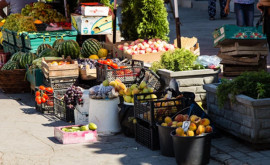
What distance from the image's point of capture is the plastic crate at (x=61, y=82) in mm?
10270

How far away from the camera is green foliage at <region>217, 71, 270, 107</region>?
6875 mm

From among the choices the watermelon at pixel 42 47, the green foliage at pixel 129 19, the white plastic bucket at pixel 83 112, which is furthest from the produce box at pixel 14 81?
the white plastic bucket at pixel 83 112

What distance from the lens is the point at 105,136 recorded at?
8.20 m

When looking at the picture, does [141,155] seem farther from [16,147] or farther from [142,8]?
[142,8]

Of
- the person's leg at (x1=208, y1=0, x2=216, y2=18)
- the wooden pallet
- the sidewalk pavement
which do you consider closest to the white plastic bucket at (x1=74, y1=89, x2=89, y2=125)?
the sidewalk pavement

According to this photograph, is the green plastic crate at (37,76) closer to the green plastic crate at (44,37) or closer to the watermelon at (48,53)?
the watermelon at (48,53)

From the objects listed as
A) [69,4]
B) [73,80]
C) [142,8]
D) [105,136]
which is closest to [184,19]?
[69,4]

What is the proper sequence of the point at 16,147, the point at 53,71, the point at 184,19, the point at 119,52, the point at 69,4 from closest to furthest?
the point at 16,147, the point at 53,71, the point at 119,52, the point at 69,4, the point at 184,19

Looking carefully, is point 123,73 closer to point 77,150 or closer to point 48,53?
point 77,150

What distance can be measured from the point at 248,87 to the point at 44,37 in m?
7.12

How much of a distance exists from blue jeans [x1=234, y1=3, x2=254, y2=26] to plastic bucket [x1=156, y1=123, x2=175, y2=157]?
4475 millimetres

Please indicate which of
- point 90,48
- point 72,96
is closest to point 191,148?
point 72,96

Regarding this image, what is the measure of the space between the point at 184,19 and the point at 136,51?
1597 cm

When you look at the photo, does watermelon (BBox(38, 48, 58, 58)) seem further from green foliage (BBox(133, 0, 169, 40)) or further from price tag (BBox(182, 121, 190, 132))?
price tag (BBox(182, 121, 190, 132))
